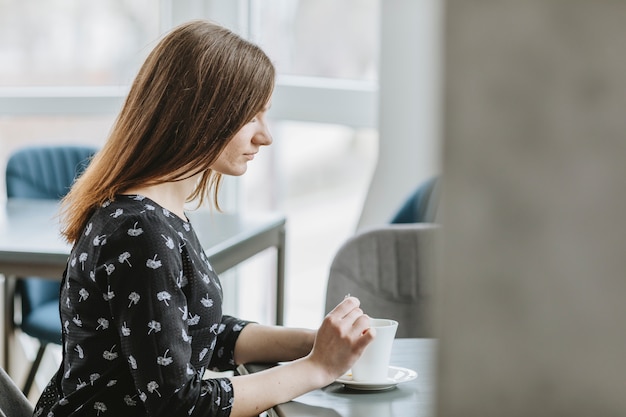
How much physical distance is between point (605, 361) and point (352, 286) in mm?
1855

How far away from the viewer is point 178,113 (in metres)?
1.27

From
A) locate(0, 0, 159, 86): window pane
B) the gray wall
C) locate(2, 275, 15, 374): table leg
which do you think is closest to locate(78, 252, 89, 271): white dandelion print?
the gray wall

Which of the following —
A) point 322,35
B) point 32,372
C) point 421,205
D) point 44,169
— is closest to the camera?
point 421,205

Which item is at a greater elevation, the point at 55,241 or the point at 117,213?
the point at 117,213

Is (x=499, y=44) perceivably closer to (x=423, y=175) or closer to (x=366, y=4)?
(x=423, y=175)

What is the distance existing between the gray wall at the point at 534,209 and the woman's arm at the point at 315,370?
3.00ft

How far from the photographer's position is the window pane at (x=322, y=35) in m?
3.49

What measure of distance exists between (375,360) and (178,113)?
43cm

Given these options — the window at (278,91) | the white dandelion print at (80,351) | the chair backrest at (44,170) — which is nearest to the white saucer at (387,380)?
the white dandelion print at (80,351)

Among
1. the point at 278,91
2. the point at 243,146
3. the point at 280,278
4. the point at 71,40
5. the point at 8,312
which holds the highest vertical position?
the point at 71,40

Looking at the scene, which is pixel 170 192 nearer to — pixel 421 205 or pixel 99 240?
pixel 99 240

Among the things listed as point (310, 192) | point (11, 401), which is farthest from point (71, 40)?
point (11, 401)

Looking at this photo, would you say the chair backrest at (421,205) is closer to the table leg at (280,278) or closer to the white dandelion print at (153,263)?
the table leg at (280,278)

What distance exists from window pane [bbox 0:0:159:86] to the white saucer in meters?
2.86
